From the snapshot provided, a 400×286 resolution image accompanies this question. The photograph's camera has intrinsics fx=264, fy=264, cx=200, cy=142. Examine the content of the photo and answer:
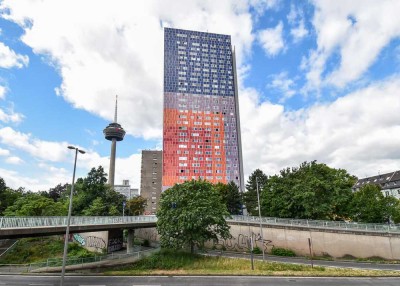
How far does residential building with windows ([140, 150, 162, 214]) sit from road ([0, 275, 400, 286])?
340 ft

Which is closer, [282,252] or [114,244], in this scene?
[282,252]

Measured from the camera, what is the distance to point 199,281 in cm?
2644

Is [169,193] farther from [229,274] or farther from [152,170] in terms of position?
[152,170]

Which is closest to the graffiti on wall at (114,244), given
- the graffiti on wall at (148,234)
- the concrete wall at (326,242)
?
the graffiti on wall at (148,234)

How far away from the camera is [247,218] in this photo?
50312 mm

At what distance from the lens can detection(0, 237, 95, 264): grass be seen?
163 feet

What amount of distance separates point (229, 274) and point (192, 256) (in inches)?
424

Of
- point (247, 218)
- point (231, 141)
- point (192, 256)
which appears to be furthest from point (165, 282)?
point (231, 141)

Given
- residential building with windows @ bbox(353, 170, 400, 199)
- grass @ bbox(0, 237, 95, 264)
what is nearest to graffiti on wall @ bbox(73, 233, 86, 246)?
grass @ bbox(0, 237, 95, 264)

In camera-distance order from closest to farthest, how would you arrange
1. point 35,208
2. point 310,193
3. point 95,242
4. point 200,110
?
point 310,193 → point 95,242 → point 35,208 → point 200,110

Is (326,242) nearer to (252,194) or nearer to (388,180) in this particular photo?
(252,194)

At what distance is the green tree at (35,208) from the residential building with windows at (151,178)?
70.8 meters

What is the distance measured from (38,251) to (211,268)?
4003 centimetres

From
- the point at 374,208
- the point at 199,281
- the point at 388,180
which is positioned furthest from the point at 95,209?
the point at 388,180
